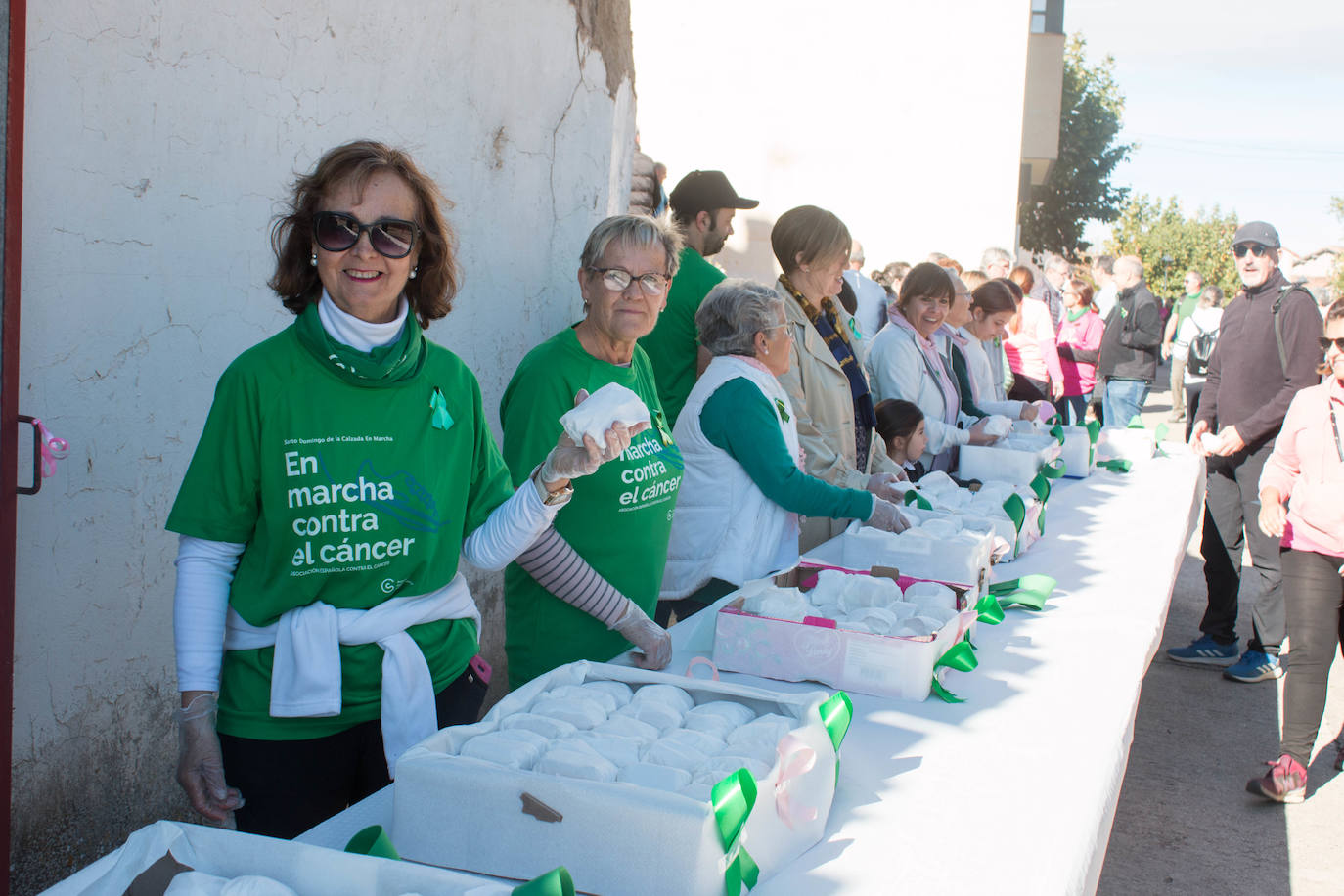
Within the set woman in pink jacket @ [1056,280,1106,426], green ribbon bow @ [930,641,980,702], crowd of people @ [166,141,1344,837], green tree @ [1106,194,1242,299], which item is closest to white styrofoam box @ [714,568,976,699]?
green ribbon bow @ [930,641,980,702]

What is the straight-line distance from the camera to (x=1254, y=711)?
14.9ft

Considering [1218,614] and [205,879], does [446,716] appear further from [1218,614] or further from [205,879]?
[1218,614]

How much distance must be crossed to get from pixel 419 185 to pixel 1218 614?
181 inches

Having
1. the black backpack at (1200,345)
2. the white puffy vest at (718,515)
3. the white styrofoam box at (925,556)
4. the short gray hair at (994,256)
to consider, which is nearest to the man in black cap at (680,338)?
the white puffy vest at (718,515)

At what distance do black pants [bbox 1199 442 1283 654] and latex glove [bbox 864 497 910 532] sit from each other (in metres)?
2.77

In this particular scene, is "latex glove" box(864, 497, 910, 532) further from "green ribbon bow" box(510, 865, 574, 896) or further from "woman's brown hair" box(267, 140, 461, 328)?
"green ribbon bow" box(510, 865, 574, 896)

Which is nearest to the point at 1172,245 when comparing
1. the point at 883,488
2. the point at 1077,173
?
the point at 1077,173

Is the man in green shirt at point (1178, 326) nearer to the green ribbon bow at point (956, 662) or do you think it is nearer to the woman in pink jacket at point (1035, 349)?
the woman in pink jacket at point (1035, 349)

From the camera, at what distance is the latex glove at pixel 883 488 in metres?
3.04

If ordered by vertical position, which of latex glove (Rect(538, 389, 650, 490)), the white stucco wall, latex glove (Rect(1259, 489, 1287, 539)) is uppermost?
the white stucco wall

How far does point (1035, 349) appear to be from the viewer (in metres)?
7.93

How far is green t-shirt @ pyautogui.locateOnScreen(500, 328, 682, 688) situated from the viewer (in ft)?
7.04

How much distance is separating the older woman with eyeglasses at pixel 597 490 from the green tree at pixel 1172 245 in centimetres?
3431

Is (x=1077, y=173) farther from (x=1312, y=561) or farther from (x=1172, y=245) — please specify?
(x=1312, y=561)
